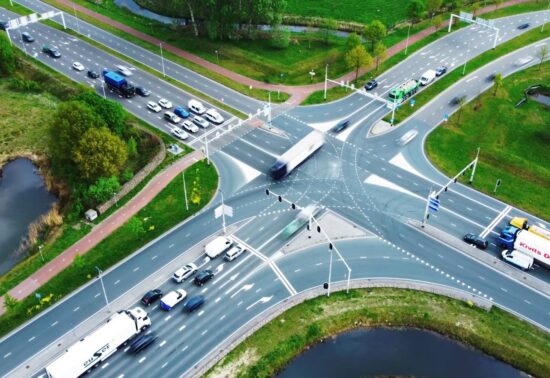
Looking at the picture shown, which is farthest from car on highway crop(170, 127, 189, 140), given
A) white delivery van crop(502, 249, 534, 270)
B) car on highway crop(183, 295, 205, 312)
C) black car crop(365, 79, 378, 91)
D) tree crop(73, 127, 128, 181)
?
white delivery van crop(502, 249, 534, 270)

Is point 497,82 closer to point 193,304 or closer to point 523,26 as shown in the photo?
point 523,26

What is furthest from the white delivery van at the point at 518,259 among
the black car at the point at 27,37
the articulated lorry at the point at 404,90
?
the black car at the point at 27,37

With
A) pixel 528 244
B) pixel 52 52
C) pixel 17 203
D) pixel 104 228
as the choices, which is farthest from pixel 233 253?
pixel 52 52

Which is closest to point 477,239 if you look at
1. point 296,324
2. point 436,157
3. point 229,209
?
point 436,157

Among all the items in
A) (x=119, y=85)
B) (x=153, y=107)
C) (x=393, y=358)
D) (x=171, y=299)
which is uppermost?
(x=119, y=85)

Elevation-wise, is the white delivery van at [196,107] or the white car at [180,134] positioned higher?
the white delivery van at [196,107]

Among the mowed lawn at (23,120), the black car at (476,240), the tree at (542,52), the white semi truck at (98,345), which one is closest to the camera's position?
the white semi truck at (98,345)

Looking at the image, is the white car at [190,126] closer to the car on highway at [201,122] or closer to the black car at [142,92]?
the car on highway at [201,122]
